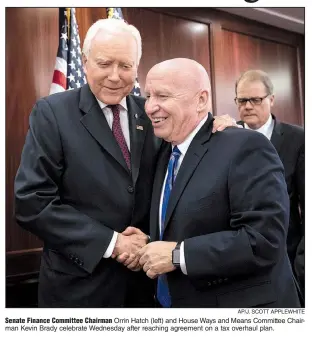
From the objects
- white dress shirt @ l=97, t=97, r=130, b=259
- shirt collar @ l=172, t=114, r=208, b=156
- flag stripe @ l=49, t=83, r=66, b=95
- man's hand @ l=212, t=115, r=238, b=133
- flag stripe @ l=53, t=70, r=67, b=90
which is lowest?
shirt collar @ l=172, t=114, r=208, b=156

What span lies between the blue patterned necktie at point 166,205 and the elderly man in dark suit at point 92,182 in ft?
0.23

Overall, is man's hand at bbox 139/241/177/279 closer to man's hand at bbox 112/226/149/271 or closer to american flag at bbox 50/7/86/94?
man's hand at bbox 112/226/149/271

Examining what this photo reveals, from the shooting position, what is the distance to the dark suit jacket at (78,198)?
1051 millimetres

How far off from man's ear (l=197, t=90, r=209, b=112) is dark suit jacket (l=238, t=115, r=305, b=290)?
1.22 feet

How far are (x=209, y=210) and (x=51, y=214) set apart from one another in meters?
0.39

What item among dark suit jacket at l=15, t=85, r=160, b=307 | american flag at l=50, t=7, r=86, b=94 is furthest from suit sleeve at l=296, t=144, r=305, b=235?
american flag at l=50, t=7, r=86, b=94

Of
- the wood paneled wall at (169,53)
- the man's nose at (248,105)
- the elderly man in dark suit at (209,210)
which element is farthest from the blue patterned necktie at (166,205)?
the man's nose at (248,105)

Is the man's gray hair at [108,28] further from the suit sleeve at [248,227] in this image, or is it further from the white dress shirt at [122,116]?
the suit sleeve at [248,227]

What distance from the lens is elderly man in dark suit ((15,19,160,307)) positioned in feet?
3.46

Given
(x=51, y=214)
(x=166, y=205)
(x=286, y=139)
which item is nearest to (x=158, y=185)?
(x=166, y=205)

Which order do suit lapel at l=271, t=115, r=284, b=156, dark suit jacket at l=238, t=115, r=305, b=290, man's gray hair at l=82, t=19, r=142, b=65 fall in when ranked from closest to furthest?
man's gray hair at l=82, t=19, r=142, b=65 → dark suit jacket at l=238, t=115, r=305, b=290 → suit lapel at l=271, t=115, r=284, b=156
